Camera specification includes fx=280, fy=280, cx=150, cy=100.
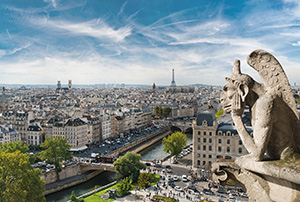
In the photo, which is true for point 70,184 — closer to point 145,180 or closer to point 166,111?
point 145,180

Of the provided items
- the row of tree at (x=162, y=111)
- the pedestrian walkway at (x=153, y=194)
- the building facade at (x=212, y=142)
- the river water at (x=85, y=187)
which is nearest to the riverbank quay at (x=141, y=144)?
the river water at (x=85, y=187)

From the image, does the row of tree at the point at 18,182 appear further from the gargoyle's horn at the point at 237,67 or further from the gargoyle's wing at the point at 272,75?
the gargoyle's wing at the point at 272,75

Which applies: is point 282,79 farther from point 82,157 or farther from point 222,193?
point 82,157

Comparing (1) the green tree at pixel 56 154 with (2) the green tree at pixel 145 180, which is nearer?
(2) the green tree at pixel 145 180

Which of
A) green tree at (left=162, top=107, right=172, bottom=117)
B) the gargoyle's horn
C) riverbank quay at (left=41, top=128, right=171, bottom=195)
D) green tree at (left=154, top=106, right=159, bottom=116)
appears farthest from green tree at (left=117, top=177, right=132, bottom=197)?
green tree at (left=154, top=106, right=159, bottom=116)

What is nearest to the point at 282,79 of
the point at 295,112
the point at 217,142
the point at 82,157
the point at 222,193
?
the point at 295,112

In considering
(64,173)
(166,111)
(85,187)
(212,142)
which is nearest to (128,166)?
(85,187)

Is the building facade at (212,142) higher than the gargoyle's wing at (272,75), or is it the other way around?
the gargoyle's wing at (272,75)
